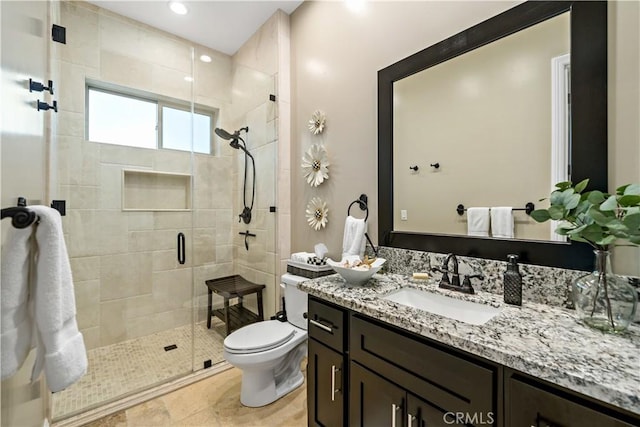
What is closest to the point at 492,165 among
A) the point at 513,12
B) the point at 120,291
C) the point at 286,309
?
the point at 513,12

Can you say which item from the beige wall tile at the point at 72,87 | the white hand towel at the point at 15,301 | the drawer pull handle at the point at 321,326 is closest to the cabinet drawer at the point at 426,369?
the drawer pull handle at the point at 321,326

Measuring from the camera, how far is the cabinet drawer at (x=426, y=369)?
771 mm

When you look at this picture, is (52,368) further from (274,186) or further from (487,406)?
(274,186)

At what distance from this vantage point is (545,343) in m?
0.76

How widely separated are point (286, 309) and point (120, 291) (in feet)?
5.23

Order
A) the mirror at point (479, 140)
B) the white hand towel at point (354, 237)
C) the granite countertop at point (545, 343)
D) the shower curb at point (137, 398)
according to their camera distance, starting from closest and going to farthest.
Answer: the granite countertop at point (545, 343)
the mirror at point (479, 140)
the shower curb at point (137, 398)
the white hand towel at point (354, 237)

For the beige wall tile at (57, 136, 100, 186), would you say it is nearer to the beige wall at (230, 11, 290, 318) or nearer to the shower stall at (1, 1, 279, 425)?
the shower stall at (1, 1, 279, 425)

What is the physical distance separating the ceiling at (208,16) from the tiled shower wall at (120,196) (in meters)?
0.11

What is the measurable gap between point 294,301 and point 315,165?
1.03m

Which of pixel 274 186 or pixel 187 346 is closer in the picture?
pixel 187 346

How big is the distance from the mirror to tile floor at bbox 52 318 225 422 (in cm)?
184

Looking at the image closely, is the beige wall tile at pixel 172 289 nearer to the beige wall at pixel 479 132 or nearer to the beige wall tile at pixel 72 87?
the beige wall tile at pixel 72 87

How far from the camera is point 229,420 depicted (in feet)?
5.33

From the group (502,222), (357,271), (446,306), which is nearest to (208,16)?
(357,271)
